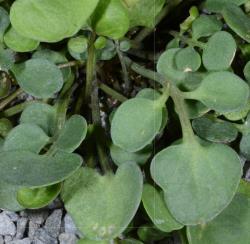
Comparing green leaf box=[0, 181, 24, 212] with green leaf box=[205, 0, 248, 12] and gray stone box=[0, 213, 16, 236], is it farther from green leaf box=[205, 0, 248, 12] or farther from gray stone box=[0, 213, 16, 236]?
green leaf box=[205, 0, 248, 12]

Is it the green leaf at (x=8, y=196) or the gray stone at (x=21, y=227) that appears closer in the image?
the green leaf at (x=8, y=196)

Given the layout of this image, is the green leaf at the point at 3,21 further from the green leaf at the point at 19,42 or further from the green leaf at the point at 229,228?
the green leaf at the point at 229,228

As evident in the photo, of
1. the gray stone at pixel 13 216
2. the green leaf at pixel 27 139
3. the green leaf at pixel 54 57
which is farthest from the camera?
the gray stone at pixel 13 216

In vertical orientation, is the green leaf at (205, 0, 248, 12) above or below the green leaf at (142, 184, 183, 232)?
above

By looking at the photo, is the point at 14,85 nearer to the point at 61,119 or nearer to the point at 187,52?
the point at 61,119

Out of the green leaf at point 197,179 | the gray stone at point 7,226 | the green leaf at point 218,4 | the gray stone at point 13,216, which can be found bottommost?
the gray stone at point 7,226

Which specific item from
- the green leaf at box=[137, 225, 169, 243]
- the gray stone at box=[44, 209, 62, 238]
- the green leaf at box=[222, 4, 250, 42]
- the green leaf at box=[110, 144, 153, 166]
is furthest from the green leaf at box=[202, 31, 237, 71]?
the gray stone at box=[44, 209, 62, 238]


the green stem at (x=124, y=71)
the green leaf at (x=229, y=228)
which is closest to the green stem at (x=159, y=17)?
the green stem at (x=124, y=71)

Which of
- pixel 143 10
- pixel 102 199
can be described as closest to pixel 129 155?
pixel 102 199
